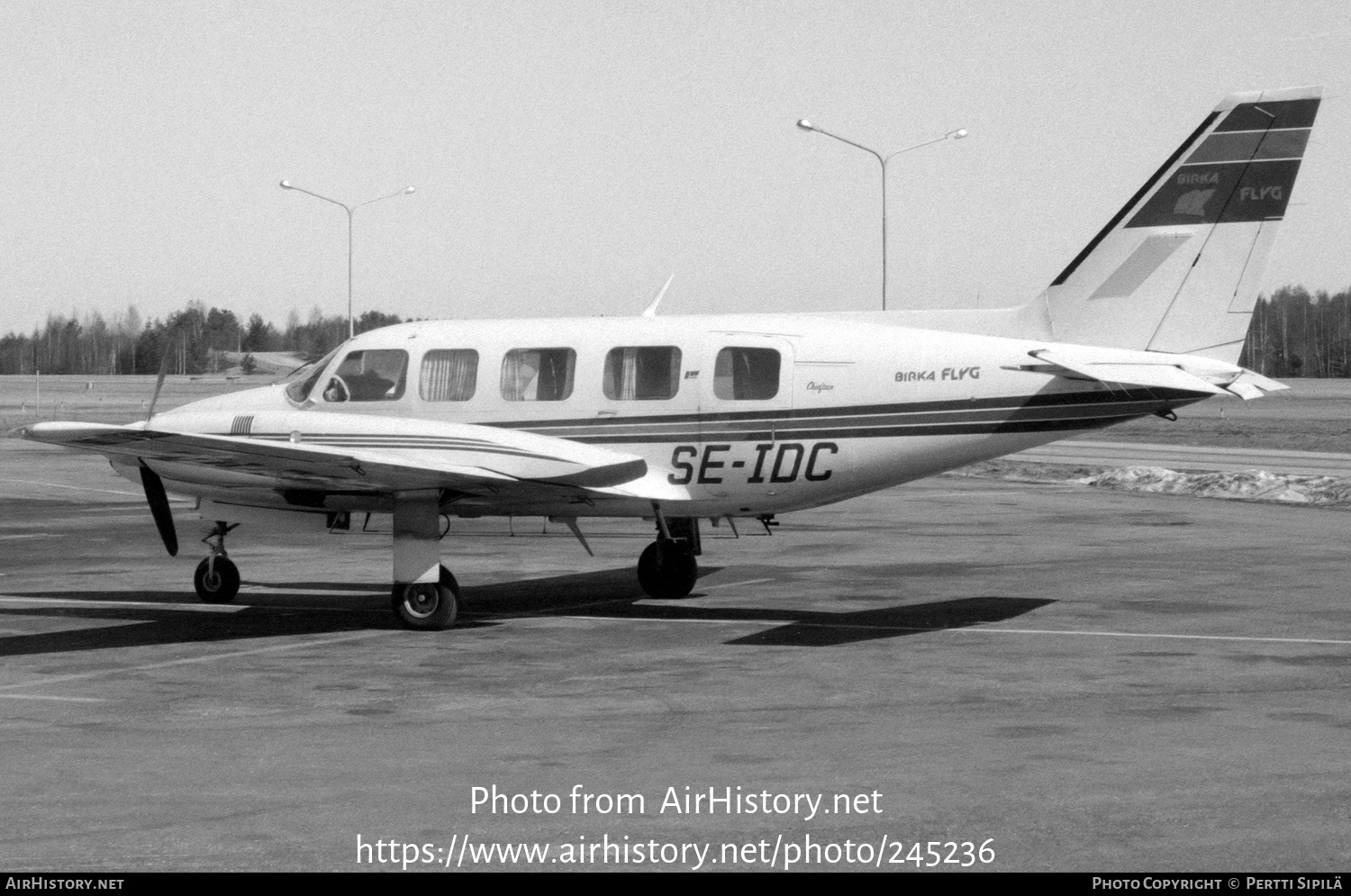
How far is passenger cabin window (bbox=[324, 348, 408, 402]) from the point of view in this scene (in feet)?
56.5

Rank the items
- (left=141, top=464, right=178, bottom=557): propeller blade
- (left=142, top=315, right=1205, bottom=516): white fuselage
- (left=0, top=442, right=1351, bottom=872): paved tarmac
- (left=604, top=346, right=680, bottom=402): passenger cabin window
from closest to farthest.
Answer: (left=0, top=442, right=1351, bottom=872): paved tarmac < (left=142, top=315, right=1205, bottom=516): white fuselage < (left=141, top=464, right=178, bottom=557): propeller blade < (left=604, top=346, right=680, bottom=402): passenger cabin window

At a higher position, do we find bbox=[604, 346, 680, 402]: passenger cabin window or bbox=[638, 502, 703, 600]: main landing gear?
bbox=[604, 346, 680, 402]: passenger cabin window

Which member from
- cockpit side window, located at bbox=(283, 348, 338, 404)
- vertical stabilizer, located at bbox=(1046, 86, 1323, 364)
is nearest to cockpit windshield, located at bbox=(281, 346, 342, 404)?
cockpit side window, located at bbox=(283, 348, 338, 404)

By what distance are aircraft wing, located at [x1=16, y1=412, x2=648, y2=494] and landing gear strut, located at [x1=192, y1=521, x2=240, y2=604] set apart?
134cm

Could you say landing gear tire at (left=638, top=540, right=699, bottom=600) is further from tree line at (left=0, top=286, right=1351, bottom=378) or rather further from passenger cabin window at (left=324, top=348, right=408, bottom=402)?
tree line at (left=0, top=286, right=1351, bottom=378)

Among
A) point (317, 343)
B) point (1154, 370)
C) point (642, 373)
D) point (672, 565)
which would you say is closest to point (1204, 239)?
point (1154, 370)

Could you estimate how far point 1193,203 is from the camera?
51.0 ft

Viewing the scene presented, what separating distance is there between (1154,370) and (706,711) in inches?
240

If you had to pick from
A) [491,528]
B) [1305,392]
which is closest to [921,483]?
[491,528]

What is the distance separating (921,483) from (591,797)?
95.4 feet

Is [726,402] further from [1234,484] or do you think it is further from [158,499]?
[1234,484]

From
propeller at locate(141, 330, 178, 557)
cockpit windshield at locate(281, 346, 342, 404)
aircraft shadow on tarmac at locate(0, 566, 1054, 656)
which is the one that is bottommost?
aircraft shadow on tarmac at locate(0, 566, 1054, 656)

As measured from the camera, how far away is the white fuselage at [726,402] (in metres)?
15.4

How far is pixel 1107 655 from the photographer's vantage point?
1368 centimetres
